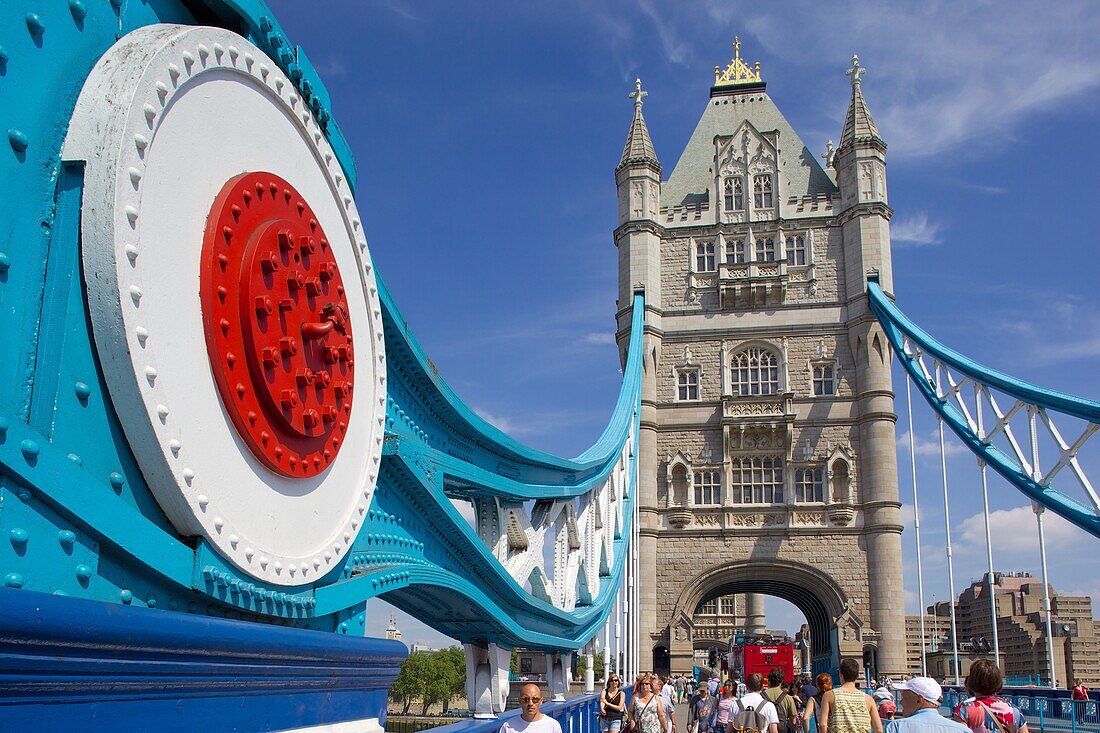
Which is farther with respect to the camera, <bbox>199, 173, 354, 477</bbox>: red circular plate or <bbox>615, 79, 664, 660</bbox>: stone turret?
<bbox>615, 79, 664, 660</bbox>: stone turret

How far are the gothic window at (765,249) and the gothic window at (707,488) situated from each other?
677 cm

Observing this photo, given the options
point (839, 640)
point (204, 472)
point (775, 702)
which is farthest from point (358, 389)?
point (839, 640)

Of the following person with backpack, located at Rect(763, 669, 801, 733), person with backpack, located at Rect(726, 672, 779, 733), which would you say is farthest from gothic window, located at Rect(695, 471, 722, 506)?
person with backpack, located at Rect(726, 672, 779, 733)

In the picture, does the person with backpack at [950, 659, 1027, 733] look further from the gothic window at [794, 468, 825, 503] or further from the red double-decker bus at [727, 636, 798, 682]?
the gothic window at [794, 468, 825, 503]

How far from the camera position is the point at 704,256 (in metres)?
31.8

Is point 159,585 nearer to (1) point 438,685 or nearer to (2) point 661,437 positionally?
(2) point 661,437

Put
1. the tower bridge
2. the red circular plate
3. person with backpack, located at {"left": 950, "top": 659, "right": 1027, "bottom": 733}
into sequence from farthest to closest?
1. person with backpack, located at {"left": 950, "top": 659, "right": 1027, "bottom": 733}
2. the red circular plate
3. the tower bridge

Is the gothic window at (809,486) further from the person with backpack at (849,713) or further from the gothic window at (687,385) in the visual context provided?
the person with backpack at (849,713)

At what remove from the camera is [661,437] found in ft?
98.3

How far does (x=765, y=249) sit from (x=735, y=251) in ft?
2.95

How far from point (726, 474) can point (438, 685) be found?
57.4 metres

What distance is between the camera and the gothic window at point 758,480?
29.5 meters

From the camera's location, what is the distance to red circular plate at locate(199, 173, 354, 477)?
2.70m

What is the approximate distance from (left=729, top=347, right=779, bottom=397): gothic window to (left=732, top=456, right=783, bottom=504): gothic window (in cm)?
198
